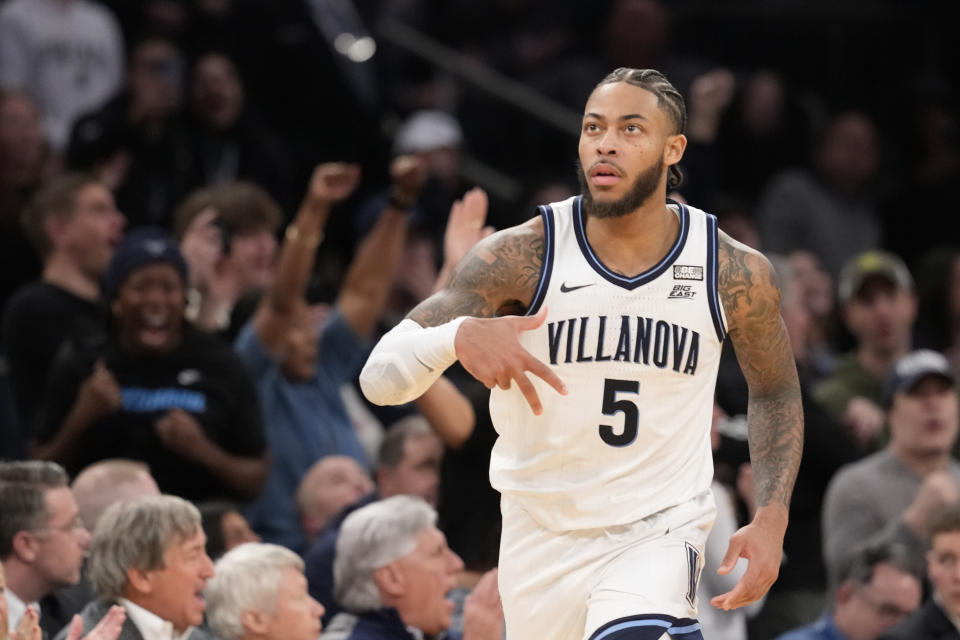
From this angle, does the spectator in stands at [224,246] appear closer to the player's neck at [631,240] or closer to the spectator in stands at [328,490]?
the spectator in stands at [328,490]

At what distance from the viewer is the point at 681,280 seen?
4.81 m

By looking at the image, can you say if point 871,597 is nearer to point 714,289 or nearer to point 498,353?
point 714,289

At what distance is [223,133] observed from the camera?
1007cm

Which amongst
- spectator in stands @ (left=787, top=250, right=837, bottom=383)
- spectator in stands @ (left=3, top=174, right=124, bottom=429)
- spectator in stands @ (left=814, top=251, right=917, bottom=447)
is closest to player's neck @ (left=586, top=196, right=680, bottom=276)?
spectator in stands @ (left=3, top=174, right=124, bottom=429)

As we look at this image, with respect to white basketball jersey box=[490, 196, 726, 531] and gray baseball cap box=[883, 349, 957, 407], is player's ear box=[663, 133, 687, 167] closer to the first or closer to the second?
white basketball jersey box=[490, 196, 726, 531]

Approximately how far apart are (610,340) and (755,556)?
72cm

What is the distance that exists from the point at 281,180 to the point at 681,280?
19.3 ft

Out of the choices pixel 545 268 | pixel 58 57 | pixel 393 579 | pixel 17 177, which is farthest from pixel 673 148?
pixel 58 57

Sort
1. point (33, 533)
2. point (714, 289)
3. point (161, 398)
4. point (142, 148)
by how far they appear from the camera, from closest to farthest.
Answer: point (714, 289)
point (33, 533)
point (161, 398)
point (142, 148)

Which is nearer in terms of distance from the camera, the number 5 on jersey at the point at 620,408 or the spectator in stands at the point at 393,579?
the number 5 on jersey at the point at 620,408

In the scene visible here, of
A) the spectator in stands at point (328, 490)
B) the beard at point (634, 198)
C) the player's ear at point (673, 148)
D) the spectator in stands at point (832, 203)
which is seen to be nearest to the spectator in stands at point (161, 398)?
the spectator in stands at point (328, 490)

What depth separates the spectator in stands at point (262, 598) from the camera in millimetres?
5766

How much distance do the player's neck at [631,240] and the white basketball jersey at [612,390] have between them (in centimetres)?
4

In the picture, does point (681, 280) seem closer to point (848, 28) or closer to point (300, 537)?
point (300, 537)
